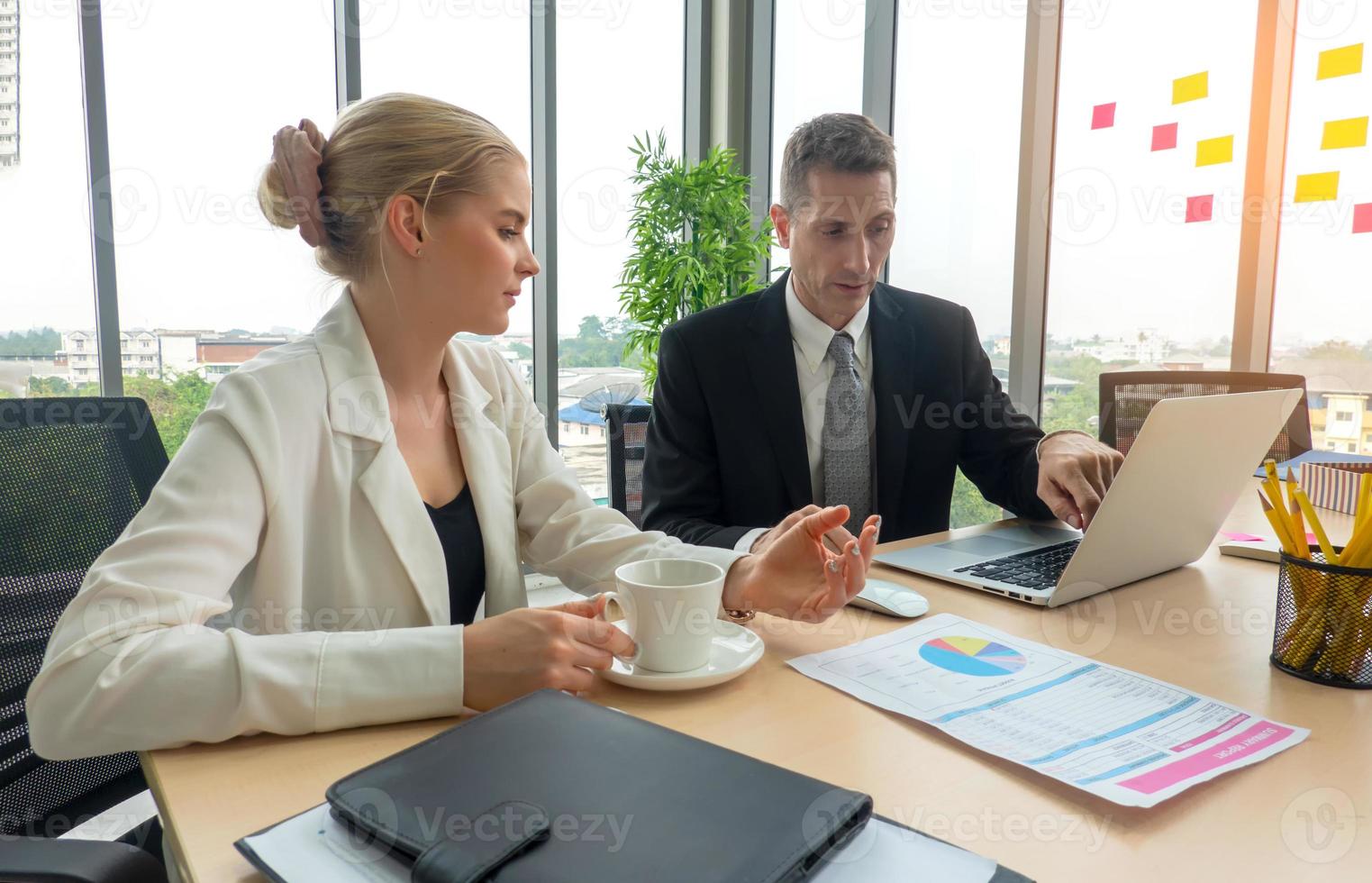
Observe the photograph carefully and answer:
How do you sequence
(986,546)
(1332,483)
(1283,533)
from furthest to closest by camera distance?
1. (1332,483)
2. (986,546)
3. (1283,533)

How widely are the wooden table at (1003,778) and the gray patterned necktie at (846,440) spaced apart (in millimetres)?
835

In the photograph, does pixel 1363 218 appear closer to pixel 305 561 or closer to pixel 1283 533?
pixel 1283 533

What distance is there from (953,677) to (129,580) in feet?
2.52

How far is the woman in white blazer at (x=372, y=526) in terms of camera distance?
29.8 inches

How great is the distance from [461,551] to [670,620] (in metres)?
0.48

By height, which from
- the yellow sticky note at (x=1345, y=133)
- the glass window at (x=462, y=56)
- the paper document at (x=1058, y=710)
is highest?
the glass window at (x=462, y=56)

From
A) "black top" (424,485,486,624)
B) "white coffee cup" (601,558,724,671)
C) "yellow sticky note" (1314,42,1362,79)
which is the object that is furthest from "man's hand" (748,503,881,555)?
"yellow sticky note" (1314,42,1362,79)

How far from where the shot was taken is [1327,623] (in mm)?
863

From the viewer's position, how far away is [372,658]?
0.79 metres

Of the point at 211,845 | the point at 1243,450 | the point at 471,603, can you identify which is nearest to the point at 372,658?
the point at 211,845

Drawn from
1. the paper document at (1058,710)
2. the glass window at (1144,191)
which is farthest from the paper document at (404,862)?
the glass window at (1144,191)

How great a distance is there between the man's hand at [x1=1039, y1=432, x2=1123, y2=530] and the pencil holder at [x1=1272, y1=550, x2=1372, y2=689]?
19.7 inches

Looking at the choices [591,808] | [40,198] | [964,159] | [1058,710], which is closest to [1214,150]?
[964,159]

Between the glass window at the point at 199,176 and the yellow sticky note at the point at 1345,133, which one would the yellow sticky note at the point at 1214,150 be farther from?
the glass window at the point at 199,176
